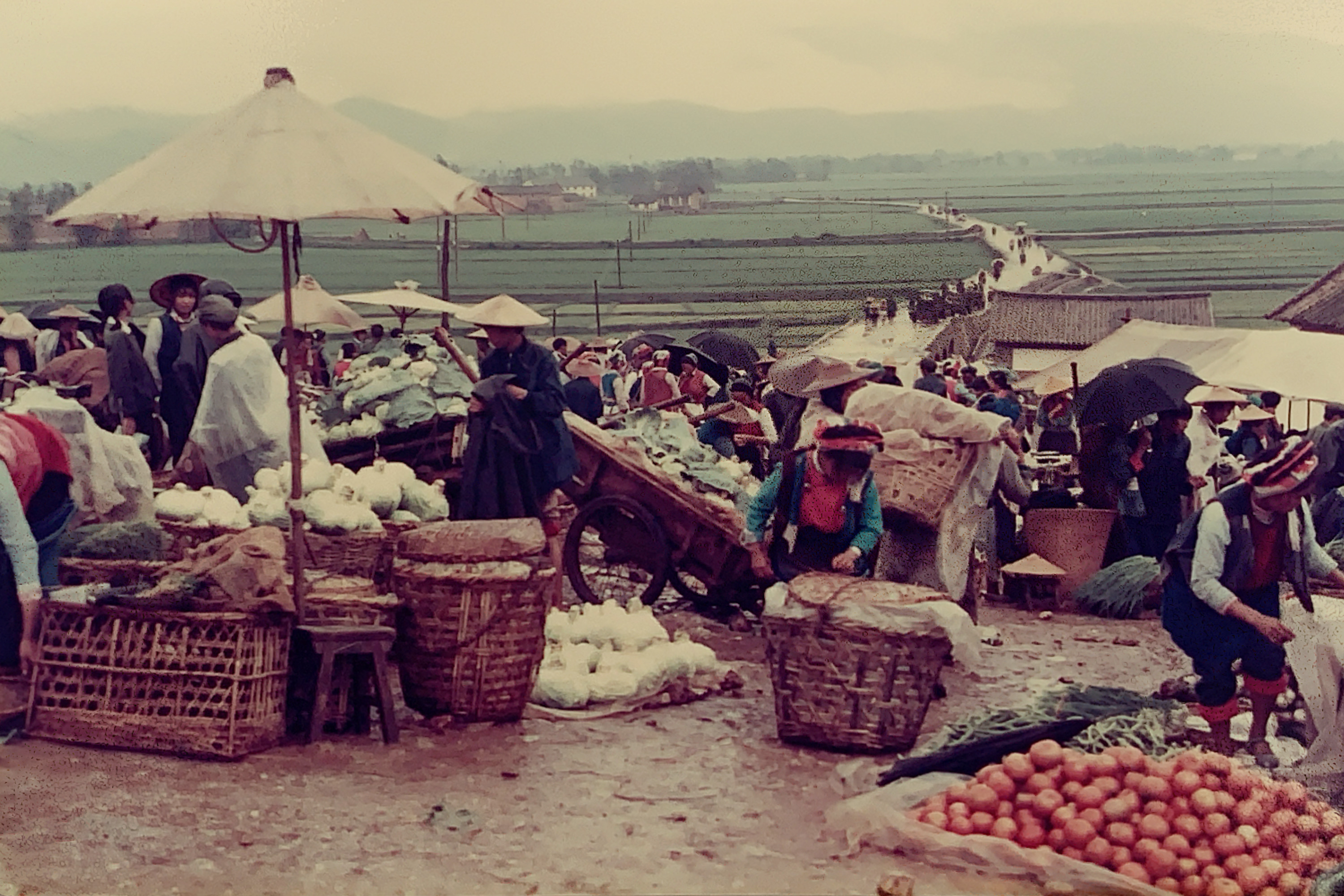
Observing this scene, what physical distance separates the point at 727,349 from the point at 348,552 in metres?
4.85

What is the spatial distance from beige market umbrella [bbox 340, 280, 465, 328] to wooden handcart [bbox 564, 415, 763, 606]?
928mm

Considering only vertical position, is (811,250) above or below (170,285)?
above

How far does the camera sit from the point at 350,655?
6406 mm

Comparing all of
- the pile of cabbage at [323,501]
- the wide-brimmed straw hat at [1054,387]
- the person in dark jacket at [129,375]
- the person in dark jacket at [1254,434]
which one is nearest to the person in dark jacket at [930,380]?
the wide-brimmed straw hat at [1054,387]

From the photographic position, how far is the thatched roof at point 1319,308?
8.15 meters

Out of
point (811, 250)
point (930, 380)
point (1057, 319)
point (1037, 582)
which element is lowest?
point (1037, 582)

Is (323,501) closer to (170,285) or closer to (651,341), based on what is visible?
(170,285)

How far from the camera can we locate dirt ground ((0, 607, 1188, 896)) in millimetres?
5383

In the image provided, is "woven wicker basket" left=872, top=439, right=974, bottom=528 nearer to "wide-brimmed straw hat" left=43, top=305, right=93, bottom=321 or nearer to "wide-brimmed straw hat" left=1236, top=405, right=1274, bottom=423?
"wide-brimmed straw hat" left=1236, top=405, right=1274, bottom=423

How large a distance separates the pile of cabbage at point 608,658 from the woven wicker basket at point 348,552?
879mm

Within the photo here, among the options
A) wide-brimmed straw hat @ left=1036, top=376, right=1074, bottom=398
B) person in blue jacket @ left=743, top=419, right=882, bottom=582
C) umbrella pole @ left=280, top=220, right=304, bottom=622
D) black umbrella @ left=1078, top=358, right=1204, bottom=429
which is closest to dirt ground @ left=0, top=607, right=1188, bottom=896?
umbrella pole @ left=280, top=220, right=304, bottom=622

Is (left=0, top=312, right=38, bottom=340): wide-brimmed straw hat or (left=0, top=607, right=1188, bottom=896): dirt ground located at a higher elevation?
(left=0, top=312, right=38, bottom=340): wide-brimmed straw hat

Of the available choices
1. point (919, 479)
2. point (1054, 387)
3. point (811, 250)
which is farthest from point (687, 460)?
point (1054, 387)

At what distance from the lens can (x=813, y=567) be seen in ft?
22.6
